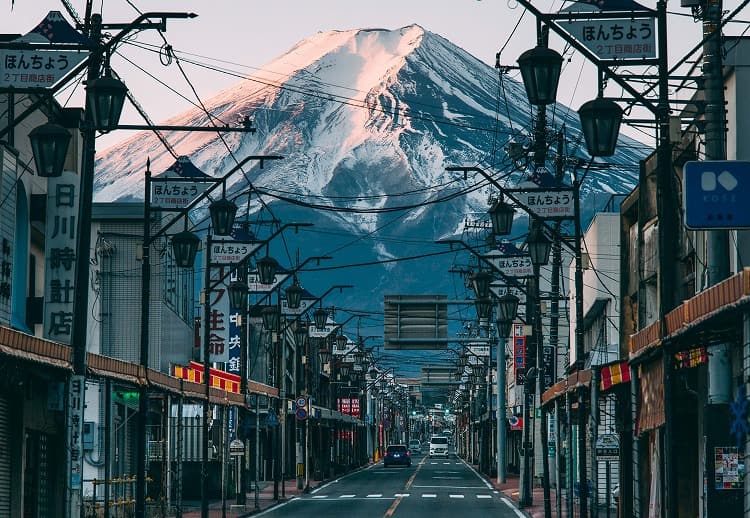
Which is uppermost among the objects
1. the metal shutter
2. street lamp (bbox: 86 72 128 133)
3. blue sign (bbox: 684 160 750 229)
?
street lamp (bbox: 86 72 128 133)

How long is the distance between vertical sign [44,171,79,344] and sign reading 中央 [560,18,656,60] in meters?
19.5

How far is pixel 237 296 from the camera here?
41781 mm

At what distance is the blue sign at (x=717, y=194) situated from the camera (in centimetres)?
1691

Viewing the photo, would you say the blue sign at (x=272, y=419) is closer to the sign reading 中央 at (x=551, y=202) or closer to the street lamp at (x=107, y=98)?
the sign reading 中央 at (x=551, y=202)

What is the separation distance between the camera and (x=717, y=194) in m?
17.0

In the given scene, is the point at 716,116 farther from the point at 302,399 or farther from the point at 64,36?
the point at 302,399

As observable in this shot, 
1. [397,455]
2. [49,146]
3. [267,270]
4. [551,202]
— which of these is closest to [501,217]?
[551,202]

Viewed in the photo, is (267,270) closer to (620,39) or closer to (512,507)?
(512,507)

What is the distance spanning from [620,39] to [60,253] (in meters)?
19.9

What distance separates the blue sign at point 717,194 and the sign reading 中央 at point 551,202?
16.1 meters

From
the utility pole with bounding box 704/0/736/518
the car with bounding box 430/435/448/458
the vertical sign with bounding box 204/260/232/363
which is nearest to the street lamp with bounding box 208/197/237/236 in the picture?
the utility pole with bounding box 704/0/736/518

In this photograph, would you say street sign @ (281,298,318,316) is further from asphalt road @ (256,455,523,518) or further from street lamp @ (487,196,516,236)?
street lamp @ (487,196,516,236)

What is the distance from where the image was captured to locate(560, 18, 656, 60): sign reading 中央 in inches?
816

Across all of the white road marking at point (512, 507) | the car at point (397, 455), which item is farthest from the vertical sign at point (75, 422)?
the car at point (397, 455)
